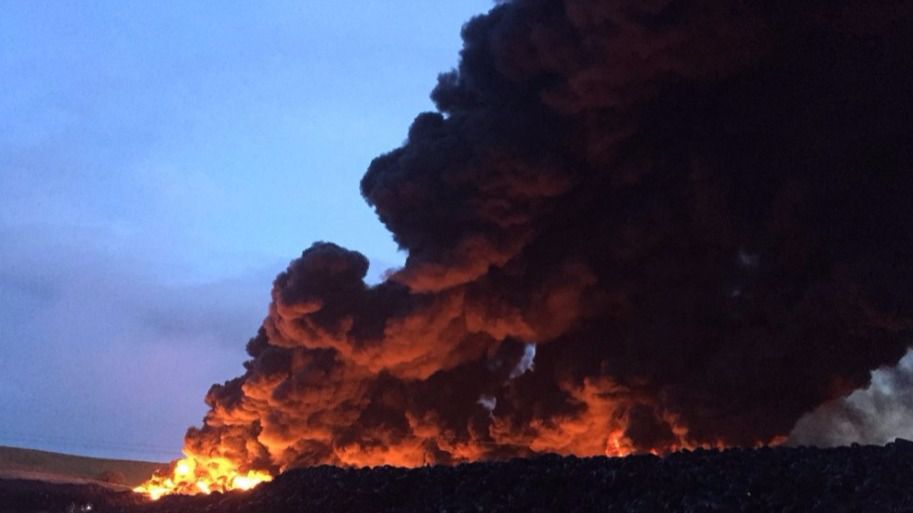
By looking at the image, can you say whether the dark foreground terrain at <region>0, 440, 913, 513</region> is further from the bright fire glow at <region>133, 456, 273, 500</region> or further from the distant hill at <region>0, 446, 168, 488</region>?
the distant hill at <region>0, 446, 168, 488</region>

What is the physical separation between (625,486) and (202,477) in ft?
80.7

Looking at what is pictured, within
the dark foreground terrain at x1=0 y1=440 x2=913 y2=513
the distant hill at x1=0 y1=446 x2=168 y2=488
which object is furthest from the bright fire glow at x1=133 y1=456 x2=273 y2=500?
the dark foreground terrain at x1=0 y1=440 x2=913 y2=513

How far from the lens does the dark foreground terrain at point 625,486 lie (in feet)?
43.7

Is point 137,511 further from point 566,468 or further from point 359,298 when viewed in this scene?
point 359,298

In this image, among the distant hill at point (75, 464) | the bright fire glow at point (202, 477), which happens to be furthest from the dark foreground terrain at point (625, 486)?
the distant hill at point (75, 464)

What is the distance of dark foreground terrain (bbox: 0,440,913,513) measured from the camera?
1331cm

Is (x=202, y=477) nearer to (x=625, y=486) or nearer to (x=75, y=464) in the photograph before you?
(x=75, y=464)

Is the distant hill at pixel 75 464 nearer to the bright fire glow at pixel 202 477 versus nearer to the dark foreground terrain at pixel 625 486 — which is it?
the bright fire glow at pixel 202 477

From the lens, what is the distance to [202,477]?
3619cm

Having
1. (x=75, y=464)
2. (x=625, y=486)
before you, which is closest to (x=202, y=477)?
(x=75, y=464)

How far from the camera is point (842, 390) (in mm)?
30547

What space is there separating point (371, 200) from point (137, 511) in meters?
15.7

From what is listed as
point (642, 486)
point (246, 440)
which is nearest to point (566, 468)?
point (642, 486)

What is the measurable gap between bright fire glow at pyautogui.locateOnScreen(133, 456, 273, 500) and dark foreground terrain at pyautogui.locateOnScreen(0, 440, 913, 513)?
14.1 metres
